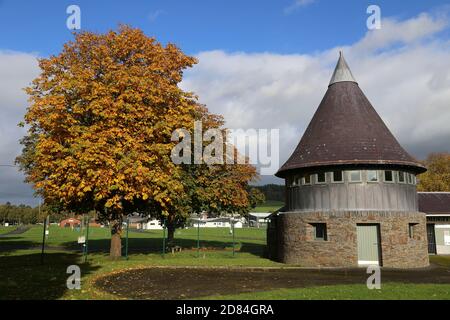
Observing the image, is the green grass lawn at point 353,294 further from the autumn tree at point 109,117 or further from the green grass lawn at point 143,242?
the green grass lawn at point 143,242

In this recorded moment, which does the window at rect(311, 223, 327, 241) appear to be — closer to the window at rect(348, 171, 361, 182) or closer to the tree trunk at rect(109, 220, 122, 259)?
the window at rect(348, 171, 361, 182)

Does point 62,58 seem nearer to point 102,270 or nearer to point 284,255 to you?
point 102,270

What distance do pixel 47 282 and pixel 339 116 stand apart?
18.4m

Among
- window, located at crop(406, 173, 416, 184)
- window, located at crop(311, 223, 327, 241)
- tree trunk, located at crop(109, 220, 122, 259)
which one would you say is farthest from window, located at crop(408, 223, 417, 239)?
tree trunk, located at crop(109, 220, 122, 259)

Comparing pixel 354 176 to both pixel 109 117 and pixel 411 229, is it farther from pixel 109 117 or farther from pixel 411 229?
pixel 109 117

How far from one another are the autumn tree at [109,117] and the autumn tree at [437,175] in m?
54.8

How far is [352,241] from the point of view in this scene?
853 inches

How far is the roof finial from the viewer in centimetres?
2591

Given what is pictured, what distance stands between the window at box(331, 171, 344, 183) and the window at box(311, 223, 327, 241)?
2627mm

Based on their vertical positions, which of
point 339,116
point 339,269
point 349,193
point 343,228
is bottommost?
point 339,269

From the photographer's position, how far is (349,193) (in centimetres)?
2219

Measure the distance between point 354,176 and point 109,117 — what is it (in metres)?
13.7
